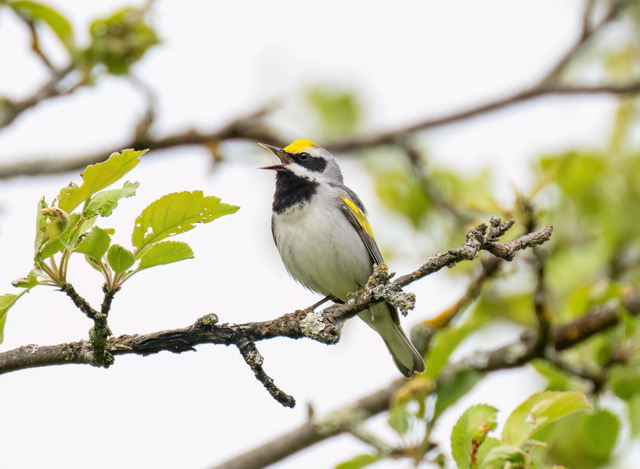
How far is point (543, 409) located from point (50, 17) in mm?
4045

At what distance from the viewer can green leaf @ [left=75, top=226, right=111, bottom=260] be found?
2564mm

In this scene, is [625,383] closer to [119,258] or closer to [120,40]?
[119,258]

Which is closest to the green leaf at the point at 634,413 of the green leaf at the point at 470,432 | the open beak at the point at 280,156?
the green leaf at the point at 470,432

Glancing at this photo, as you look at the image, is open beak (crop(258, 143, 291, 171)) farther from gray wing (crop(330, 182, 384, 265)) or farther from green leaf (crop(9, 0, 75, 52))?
green leaf (crop(9, 0, 75, 52))

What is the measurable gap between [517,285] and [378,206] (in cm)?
155

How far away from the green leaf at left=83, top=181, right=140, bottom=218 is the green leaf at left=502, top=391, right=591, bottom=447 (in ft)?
6.13

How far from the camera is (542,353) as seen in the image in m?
4.96

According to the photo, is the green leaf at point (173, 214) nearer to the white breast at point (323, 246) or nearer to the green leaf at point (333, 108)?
the white breast at point (323, 246)

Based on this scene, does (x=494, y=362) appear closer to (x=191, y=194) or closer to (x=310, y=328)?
(x=310, y=328)

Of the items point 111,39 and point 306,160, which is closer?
point 111,39

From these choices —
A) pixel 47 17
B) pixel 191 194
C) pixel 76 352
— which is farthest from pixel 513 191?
pixel 47 17

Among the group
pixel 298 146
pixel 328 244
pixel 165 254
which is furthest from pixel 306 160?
pixel 165 254

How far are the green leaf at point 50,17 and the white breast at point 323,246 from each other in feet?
6.61

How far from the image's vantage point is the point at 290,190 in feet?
19.5
